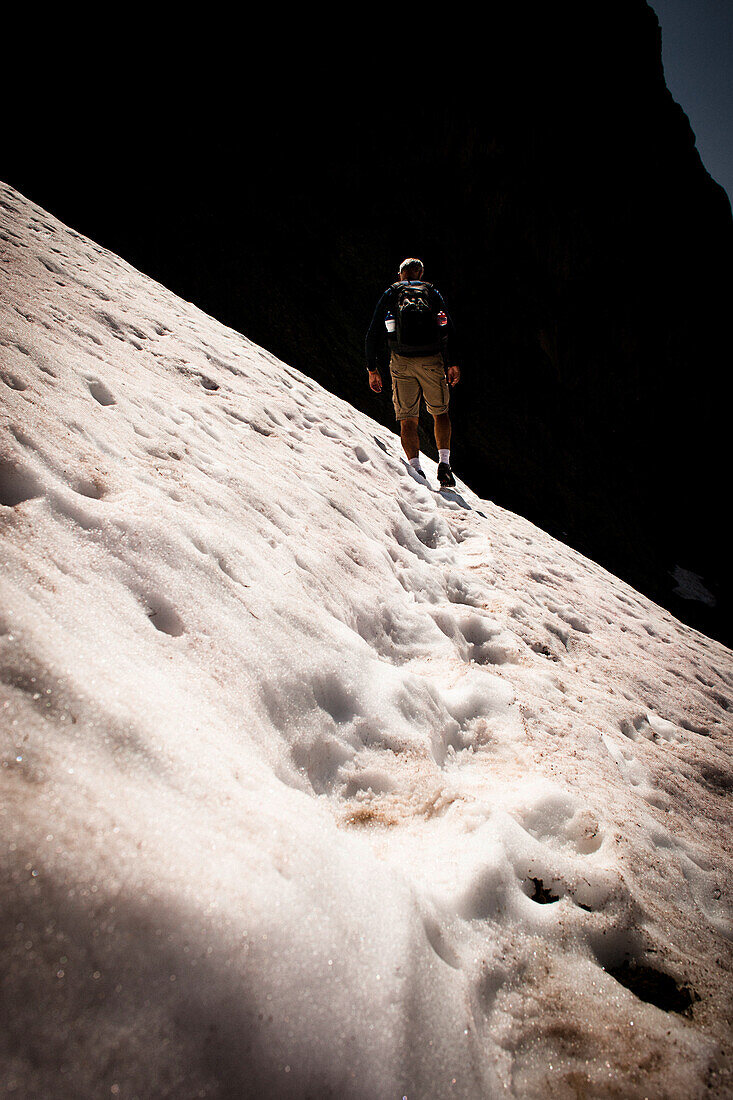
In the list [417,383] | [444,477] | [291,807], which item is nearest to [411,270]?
[417,383]

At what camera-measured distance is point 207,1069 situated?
719 millimetres

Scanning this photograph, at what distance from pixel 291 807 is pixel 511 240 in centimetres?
1797

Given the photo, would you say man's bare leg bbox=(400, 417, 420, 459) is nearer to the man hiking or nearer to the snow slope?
the man hiking

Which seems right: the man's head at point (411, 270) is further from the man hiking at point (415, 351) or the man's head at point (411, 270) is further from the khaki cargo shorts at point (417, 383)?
the khaki cargo shorts at point (417, 383)

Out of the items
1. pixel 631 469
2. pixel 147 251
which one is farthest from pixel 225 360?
pixel 631 469

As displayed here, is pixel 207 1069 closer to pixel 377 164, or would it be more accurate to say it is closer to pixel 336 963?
pixel 336 963

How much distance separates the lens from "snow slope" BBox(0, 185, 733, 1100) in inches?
29.4

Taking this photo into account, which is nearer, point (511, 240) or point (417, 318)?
point (417, 318)

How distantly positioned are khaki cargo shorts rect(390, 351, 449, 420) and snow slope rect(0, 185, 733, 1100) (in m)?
2.62

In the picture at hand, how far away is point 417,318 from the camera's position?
462cm

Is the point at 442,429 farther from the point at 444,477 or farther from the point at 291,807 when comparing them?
the point at 291,807

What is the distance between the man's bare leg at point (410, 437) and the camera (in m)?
5.18

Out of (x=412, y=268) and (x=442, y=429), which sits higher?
(x=412, y=268)

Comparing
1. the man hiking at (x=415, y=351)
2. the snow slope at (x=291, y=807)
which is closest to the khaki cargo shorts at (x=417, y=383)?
the man hiking at (x=415, y=351)
